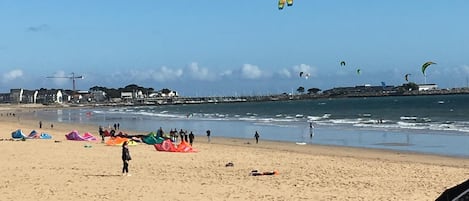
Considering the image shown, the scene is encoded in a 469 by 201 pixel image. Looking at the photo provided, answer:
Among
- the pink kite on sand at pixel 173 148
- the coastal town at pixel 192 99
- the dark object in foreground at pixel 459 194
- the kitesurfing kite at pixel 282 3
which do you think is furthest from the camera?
the coastal town at pixel 192 99

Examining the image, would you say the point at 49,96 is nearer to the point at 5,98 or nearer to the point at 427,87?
the point at 5,98

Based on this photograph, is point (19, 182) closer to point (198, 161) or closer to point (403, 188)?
point (198, 161)

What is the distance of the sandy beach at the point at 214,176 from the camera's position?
11359mm

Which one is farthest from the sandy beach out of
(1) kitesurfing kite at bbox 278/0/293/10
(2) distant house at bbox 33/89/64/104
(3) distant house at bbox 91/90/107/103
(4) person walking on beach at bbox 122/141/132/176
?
(3) distant house at bbox 91/90/107/103

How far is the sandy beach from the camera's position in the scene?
37.3 ft

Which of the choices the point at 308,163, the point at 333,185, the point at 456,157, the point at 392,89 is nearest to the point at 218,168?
the point at 308,163

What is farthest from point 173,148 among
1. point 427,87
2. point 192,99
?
point 427,87

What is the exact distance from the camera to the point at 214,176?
46.3ft

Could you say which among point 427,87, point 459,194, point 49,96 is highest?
point 427,87

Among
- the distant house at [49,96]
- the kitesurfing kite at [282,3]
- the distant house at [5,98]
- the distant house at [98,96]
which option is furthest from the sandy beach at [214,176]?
the distant house at [5,98]

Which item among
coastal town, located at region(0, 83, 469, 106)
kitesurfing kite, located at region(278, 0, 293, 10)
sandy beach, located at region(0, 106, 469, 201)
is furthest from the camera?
coastal town, located at region(0, 83, 469, 106)

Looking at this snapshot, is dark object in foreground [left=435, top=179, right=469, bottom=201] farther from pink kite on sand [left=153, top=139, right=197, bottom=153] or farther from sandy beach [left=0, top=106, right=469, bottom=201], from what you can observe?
pink kite on sand [left=153, top=139, right=197, bottom=153]

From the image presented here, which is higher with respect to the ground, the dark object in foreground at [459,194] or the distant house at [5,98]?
the distant house at [5,98]

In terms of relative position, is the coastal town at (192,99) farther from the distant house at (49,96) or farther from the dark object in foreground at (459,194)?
the dark object in foreground at (459,194)
